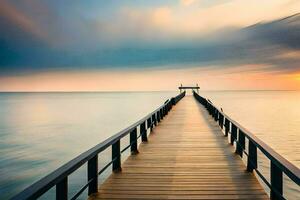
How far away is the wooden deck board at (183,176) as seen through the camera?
5.30m

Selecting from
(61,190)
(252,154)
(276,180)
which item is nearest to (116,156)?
(252,154)

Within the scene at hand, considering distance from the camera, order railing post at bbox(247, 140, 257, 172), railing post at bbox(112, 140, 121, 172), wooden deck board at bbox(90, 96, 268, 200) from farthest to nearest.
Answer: railing post at bbox(112, 140, 121, 172), railing post at bbox(247, 140, 257, 172), wooden deck board at bbox(90, 96, 268, 200)

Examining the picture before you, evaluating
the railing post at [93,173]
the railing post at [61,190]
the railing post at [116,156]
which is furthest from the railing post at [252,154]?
the railing post at [61,190]

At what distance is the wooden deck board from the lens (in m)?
5.30

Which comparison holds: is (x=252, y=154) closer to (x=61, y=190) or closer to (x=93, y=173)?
(x=93, y=173)

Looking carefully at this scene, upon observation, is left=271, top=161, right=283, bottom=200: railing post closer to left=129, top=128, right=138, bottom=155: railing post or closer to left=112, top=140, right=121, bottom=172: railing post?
left=112, top=140, right=121, bottom=172: railing post

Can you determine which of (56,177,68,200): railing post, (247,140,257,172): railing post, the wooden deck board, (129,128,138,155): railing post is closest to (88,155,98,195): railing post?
the wooden deck board

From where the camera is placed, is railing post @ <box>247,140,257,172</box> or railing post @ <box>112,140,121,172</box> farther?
railing post @ <box>112,140,121,172</box>

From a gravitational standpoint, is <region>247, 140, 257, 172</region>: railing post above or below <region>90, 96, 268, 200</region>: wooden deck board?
above

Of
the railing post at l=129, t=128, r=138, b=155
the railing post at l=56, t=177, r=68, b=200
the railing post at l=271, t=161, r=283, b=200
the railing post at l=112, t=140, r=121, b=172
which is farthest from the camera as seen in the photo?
the railing post at l=129, t=128, r=138, b=155

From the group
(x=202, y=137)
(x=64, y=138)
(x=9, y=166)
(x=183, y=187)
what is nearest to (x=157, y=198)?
(x=183, y=187)

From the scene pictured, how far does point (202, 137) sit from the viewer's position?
12.5 metres

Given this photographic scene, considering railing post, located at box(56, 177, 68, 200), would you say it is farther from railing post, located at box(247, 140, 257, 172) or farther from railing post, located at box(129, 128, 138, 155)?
railing post, located at box(129, 128, 138, 155)

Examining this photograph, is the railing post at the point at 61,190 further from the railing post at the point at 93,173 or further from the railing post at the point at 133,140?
the railing post at the point at 133,140
